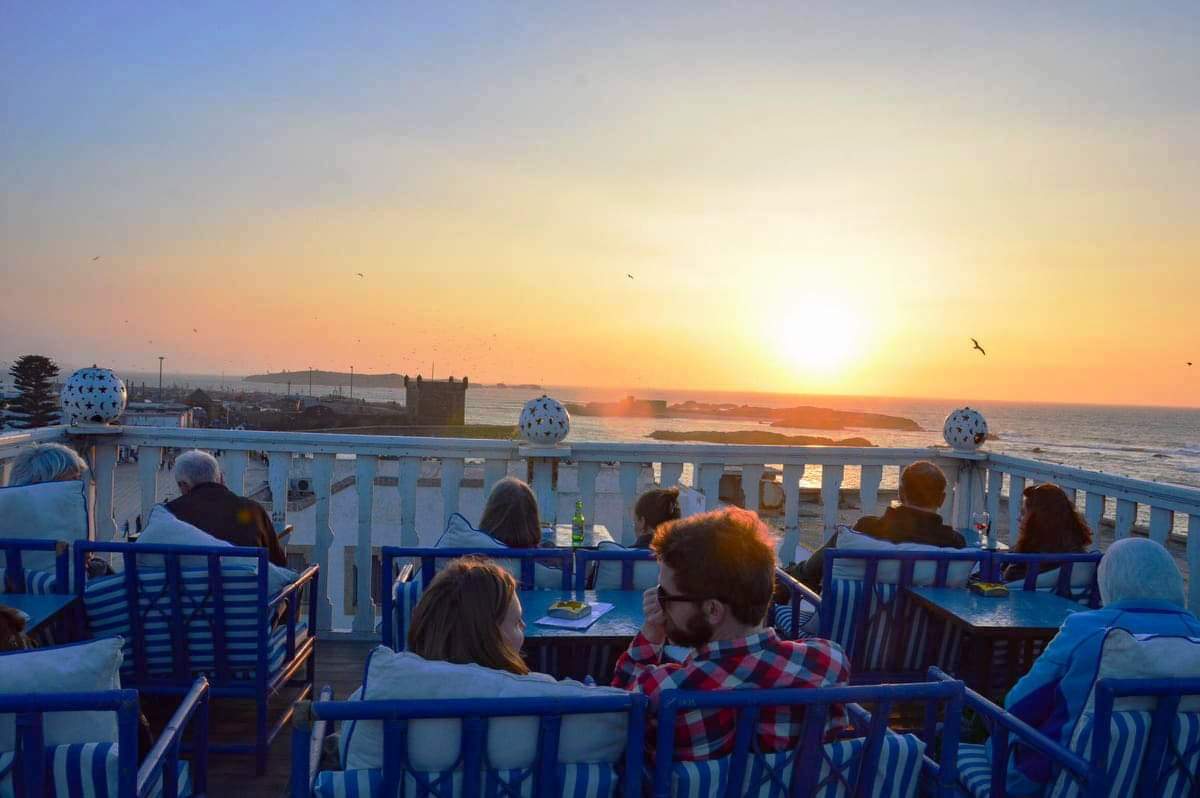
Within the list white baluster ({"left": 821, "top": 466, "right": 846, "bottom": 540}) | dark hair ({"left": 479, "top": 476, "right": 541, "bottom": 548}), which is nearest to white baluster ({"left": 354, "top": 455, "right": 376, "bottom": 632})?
dark hair ({"left": 479, "top": 476, "right": 541, "bottom": 548})

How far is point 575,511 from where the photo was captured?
4910 millimetres

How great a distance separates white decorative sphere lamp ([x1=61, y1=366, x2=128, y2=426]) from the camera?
4660 millimetres

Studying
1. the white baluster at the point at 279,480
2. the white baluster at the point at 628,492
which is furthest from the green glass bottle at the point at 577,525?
the white baluster at the point at 279,480

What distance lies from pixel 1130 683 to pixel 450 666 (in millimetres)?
1376

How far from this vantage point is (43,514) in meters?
3.06

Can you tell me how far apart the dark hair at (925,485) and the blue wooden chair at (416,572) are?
1.80m

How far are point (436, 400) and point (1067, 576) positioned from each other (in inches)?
2794

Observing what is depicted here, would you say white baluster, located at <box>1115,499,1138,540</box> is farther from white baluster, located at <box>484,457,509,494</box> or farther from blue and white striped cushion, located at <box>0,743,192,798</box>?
blue and white striped cushion, located at <box>0,743,192,798</box>

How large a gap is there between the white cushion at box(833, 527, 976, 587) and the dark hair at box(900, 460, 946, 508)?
503 mm

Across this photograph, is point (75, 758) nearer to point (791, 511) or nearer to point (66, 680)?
point (66, 680)

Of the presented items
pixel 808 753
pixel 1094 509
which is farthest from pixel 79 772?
pixel 1094 509

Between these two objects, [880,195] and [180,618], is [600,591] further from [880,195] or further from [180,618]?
[880,195]

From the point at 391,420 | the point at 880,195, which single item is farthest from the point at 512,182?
the point at 391,420

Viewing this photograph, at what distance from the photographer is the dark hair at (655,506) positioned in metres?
3.42
